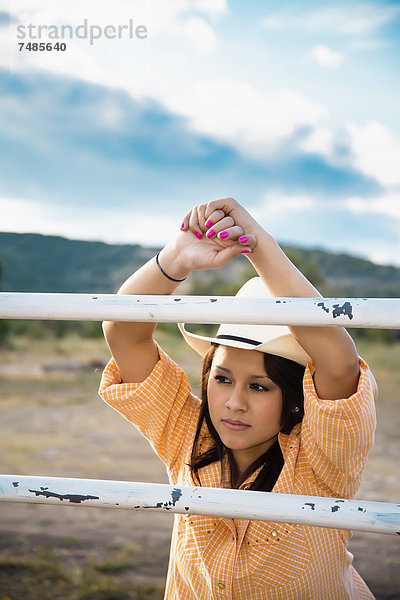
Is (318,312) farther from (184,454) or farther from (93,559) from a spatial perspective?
(93,559)

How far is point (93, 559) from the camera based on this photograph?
4008 mm

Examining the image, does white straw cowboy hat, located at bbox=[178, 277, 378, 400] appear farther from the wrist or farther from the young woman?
the wrist

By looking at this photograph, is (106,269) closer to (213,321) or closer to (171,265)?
(171,265)

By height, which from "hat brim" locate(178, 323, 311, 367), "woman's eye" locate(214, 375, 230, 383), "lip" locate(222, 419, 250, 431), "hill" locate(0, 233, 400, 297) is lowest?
"lip" locate(222, 419, 250, 431)

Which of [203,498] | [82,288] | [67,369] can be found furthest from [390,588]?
[82,288]

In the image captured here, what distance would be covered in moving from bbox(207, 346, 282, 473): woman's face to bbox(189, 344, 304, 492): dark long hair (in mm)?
24

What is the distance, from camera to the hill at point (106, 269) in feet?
108

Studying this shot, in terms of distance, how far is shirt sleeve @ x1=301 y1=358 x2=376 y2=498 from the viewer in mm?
1471

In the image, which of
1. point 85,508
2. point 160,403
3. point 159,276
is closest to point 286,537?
point 160,403

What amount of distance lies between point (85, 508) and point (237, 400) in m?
3.90

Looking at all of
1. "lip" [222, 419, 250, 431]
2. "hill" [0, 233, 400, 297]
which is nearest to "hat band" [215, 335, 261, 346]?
"lip" [222, 419, 250, 431]

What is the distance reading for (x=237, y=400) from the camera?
1.69 m

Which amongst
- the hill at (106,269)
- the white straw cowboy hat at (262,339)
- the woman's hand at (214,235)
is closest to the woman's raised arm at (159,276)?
the woman's hand at (214,235)

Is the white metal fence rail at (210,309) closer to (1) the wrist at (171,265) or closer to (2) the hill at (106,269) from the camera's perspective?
(1) the wrist at (171,265)
